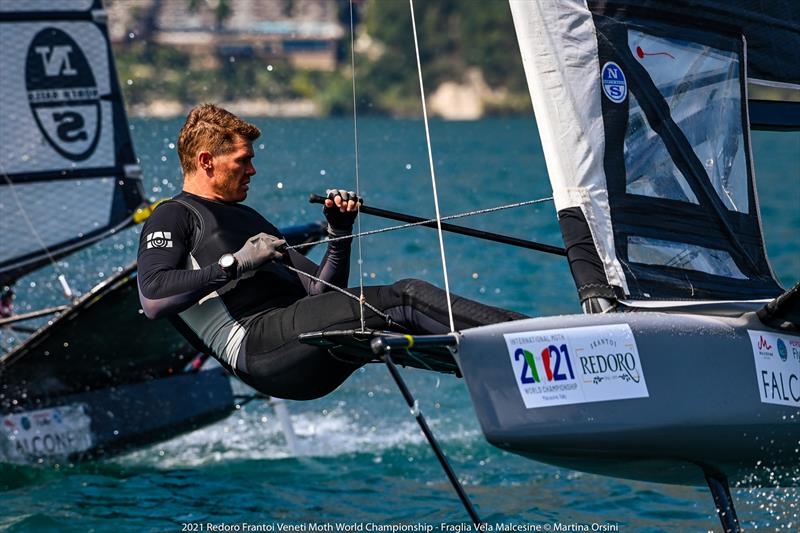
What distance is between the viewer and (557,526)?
461 cm

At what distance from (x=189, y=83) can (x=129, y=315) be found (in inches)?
967

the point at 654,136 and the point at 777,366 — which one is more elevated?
the point at 654,136

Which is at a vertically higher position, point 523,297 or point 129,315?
point 129,315

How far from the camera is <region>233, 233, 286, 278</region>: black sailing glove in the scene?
333 cm

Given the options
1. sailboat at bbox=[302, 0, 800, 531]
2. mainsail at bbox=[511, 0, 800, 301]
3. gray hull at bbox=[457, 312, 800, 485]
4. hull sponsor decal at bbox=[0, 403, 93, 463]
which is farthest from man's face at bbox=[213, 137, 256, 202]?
hull sponsor decal at bbox=[0, 403, 93, 463]

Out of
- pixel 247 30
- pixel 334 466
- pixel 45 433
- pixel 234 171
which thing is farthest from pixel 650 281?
pixel 247 30

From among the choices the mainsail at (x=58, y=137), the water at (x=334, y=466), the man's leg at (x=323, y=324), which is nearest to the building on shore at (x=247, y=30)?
the water at (x=334, y=466)

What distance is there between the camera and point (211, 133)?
359cm

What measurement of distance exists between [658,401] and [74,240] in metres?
3.81

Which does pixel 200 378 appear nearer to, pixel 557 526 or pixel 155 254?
pixel 557 526

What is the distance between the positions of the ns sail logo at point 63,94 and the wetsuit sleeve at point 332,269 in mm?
2844

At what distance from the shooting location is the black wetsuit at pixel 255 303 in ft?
11.1

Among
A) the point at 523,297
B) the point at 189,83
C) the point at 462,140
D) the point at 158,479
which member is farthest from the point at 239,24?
the point at 158,479

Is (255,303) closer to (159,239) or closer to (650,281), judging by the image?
(159,239)
